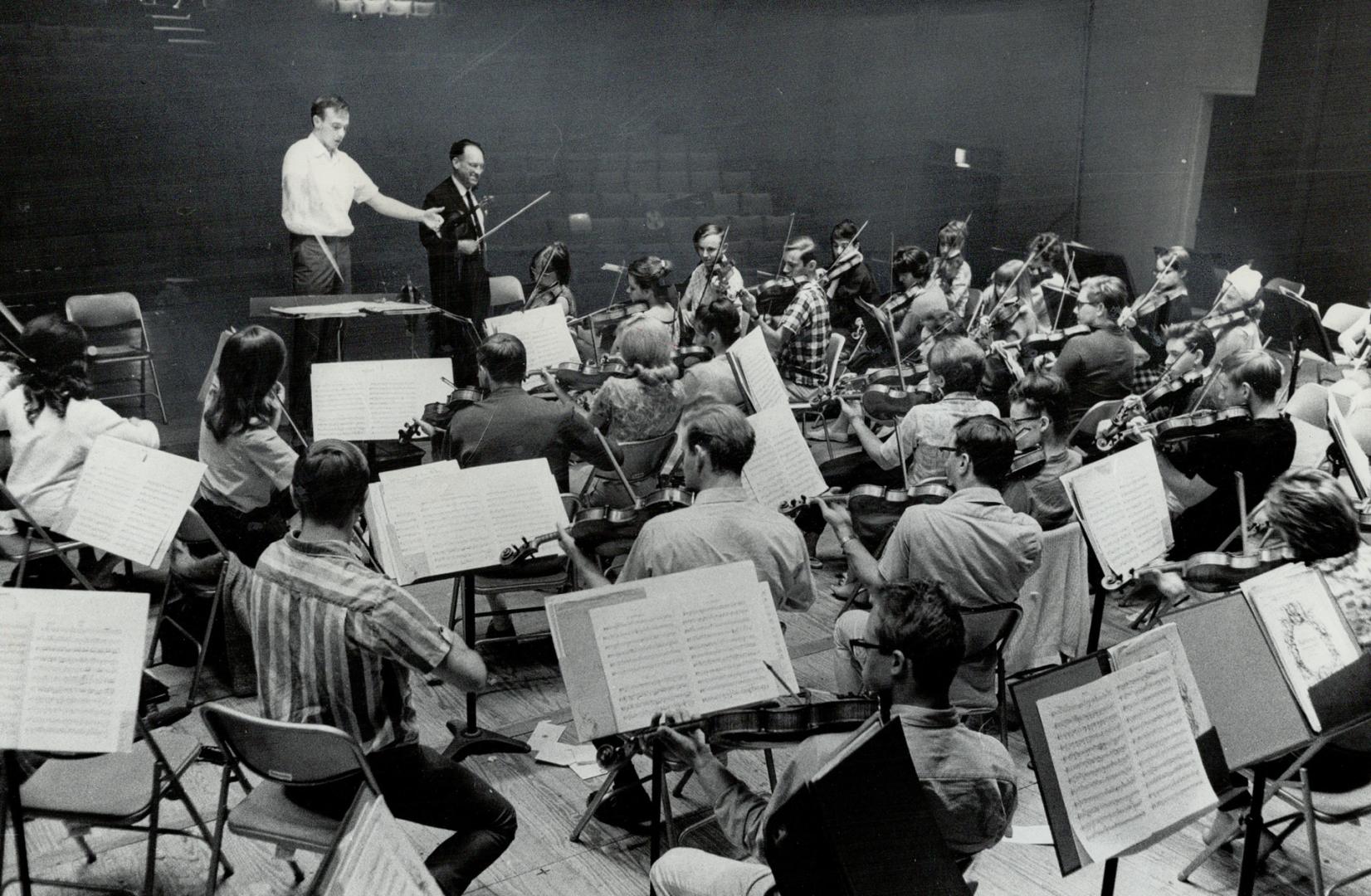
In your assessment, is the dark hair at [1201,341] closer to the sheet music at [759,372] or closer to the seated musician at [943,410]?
the seated musician at [943,410]

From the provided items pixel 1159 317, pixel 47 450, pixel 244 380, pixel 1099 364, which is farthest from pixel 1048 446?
pixel 1159 317

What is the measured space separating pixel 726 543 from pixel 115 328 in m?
4.75

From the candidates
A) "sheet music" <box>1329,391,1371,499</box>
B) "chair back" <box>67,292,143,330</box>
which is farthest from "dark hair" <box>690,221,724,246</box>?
"sheet music" <box>1329,391,1371,499</box>

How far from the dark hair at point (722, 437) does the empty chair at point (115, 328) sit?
14.0 feet

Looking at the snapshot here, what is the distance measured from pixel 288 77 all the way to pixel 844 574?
448 centimetres

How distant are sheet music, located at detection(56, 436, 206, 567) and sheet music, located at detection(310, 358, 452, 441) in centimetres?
103

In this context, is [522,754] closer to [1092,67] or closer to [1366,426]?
[1366,426]

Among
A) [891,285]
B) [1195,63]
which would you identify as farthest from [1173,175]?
[891,285]

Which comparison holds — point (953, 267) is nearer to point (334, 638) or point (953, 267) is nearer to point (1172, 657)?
point (1172, 657)

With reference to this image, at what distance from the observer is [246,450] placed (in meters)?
4.07

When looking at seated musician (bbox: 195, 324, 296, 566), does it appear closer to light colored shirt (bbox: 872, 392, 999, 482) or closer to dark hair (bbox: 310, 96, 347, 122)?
light colored shirt (bbox: 872, 392, 999, 482)

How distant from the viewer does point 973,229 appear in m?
10.2

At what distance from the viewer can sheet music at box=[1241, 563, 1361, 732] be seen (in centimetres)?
265

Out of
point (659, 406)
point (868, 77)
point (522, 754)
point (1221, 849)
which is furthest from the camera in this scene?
point (868, 77)
